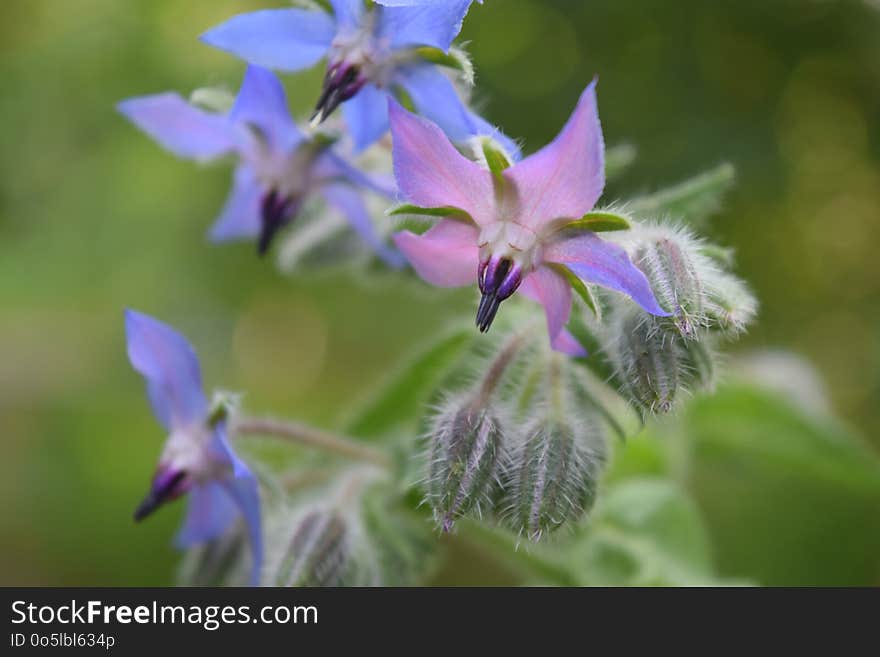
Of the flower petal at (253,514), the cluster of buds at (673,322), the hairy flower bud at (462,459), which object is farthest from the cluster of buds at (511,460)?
the flower petal at (253,514)

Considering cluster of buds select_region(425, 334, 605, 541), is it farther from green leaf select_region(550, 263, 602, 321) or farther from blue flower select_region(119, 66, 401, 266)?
blue flower select_region(119, 66, 401, 266)

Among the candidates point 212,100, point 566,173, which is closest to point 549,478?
point 566,173

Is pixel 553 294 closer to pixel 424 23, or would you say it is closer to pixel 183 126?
pixel 424 23

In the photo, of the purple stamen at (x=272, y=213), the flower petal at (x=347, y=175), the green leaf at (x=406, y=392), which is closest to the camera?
the flower petal at (x=347, y=175)

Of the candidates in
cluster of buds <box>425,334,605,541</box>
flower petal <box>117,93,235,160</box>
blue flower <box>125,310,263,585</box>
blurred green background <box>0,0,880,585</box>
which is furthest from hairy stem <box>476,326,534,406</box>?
blurred green background <box>0,0,880,585</box>

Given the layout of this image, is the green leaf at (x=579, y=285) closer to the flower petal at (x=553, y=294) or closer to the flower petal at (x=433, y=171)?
the flower petal at (x=553, y=294)
